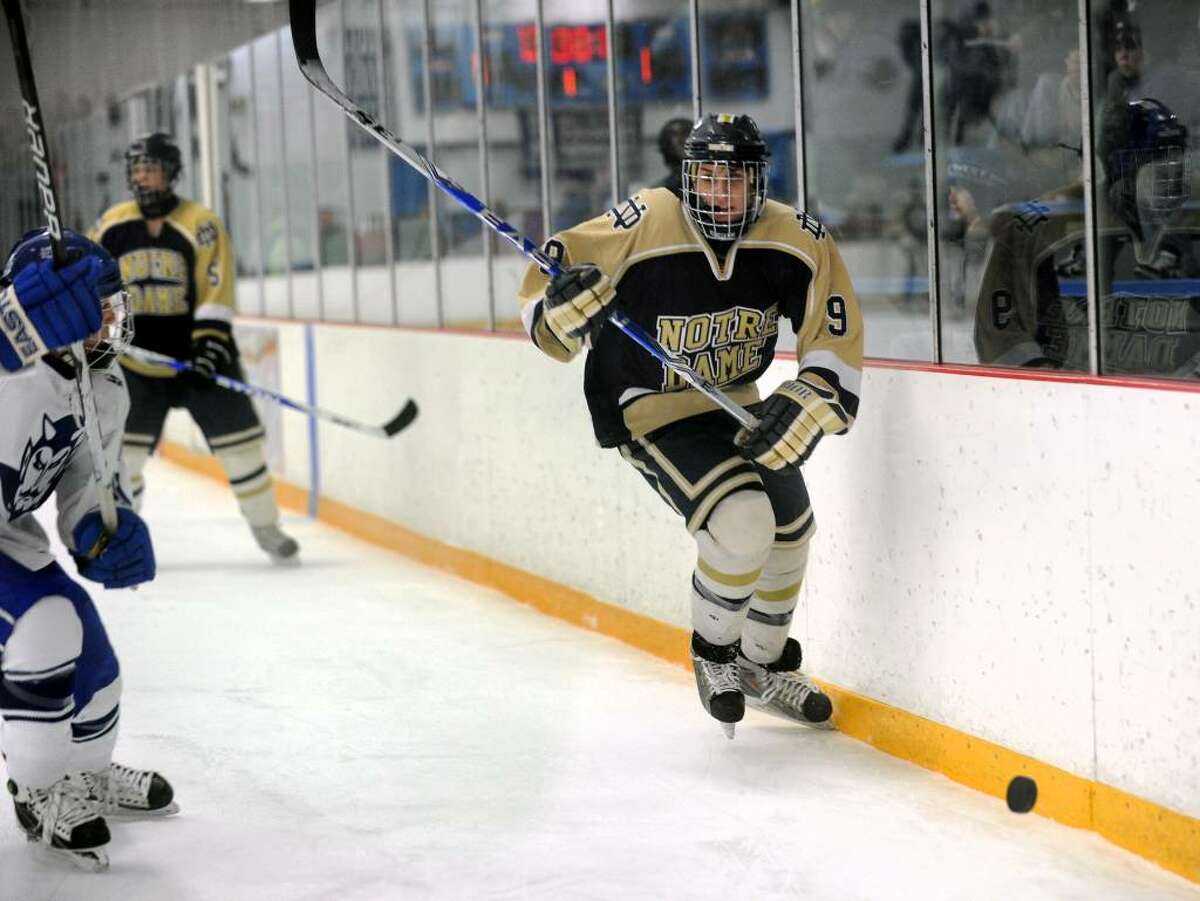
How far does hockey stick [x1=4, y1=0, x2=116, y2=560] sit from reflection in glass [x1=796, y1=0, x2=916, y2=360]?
1.81 meters

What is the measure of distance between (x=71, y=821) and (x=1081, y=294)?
187 cm

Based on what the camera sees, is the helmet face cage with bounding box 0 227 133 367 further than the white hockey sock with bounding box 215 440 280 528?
No

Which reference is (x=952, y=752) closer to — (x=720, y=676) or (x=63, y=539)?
(x=720, y=676)

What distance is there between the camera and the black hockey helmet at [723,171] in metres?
3.18

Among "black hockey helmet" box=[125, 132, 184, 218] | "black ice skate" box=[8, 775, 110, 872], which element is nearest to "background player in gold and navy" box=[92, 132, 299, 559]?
"black hockey helmet" box=[125, 132, 184, 218]

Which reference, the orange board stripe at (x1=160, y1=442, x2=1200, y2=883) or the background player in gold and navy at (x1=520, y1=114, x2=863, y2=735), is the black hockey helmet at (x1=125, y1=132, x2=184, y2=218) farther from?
the background player in gold and navy at (x1=520, y1=114, x2=863, y2=735)

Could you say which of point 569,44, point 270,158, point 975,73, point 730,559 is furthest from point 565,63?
point 270,158

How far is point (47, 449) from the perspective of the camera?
103 inches

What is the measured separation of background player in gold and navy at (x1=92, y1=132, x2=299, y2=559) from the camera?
5602 millimetres

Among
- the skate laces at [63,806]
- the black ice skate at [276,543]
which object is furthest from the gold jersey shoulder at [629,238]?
the black ice skate at [276,543]

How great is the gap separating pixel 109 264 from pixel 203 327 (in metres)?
2.96

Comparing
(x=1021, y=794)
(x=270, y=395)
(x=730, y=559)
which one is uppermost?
(x=270, y=395)

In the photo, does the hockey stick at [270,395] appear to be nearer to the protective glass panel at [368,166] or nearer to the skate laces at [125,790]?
the protective glass panel at [368,166]

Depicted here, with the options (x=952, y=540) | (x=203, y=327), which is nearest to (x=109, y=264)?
(x=952, y=540)
